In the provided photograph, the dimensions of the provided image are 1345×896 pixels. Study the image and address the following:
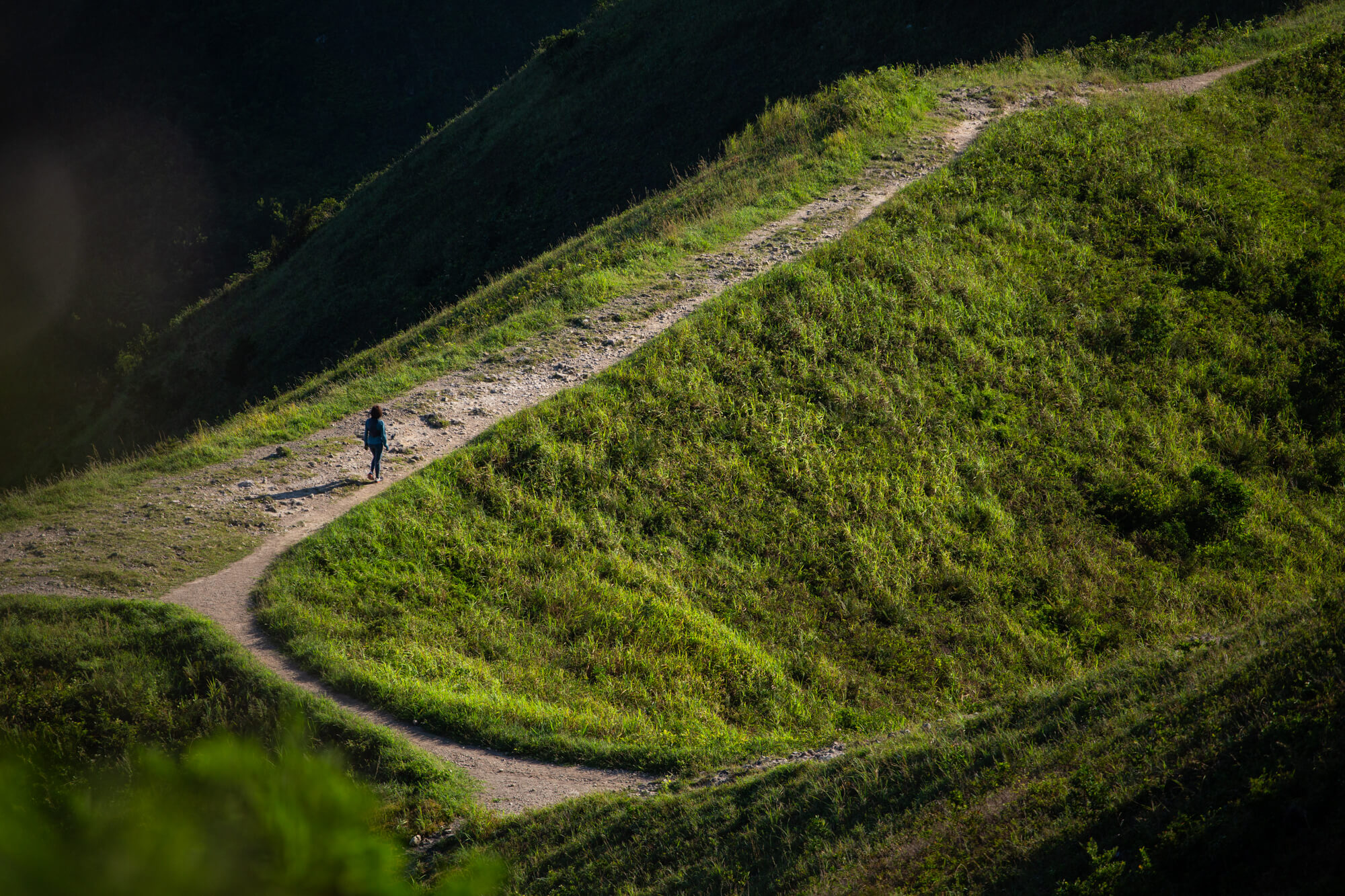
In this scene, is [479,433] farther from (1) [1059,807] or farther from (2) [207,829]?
(2) [207,829]

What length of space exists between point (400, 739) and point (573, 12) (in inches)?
2941

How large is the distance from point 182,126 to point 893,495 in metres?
71.9

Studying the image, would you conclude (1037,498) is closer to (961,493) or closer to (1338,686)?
(961,493)

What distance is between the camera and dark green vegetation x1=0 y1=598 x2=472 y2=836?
863cm

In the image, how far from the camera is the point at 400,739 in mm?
9078

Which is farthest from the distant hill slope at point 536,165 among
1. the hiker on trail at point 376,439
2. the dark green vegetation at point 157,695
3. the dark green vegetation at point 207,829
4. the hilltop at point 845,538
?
the dark green vegetation at point 207,829

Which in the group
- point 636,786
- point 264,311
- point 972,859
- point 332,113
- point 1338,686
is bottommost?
point 636,786

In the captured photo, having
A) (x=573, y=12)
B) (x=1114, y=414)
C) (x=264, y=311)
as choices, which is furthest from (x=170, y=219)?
(x=1114, y=414)

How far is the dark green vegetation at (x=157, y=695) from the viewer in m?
8.63

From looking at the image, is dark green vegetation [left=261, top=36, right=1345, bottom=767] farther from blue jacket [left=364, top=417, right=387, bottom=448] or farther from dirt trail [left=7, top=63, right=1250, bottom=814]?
blue jacket [left=364, top=417, right=387, bottom=448]

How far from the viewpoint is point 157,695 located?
A: 9.74m

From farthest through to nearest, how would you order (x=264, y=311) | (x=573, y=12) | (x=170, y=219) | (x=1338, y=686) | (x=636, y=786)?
(x=573, y=12) → (x=170, y=219) → (x=264, y=311) → (x=636, y=786) → (x=1338, y=686)

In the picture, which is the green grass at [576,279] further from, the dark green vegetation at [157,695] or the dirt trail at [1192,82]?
the dark green vegetation at [157,695]

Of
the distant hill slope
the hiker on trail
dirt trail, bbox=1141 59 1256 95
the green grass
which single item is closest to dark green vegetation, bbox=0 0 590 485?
the distant hill slope
